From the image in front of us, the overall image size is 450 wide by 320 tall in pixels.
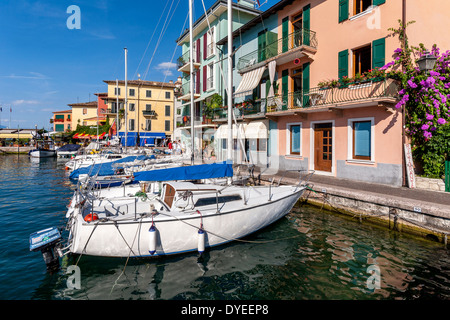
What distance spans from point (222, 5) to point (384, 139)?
60.4 ft

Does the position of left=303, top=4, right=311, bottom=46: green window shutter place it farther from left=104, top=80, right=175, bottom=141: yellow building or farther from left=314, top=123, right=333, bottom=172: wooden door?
left=104, top=80, right=175, bottom=141: yellow building

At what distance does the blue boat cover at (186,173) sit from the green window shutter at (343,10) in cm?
1065

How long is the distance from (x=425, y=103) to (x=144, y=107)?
142 ft

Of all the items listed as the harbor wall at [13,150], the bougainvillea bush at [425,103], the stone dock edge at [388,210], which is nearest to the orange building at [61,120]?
the harbor wall at [13,150]

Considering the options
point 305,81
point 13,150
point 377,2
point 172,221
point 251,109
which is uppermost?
point 377,2

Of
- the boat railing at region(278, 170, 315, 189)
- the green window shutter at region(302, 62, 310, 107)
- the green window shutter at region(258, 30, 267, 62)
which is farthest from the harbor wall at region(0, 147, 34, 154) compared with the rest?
the boat railing at region(278, 170, 315, 189)

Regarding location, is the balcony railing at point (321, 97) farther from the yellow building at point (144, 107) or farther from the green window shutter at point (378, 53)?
the yellow building at point (144, 107)

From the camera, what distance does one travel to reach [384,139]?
440 inches

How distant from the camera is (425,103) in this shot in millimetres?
9852

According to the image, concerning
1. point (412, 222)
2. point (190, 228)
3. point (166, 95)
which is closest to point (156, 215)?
point (190, 228)

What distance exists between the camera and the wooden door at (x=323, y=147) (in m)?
13.9

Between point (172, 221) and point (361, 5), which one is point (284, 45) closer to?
point (361, 5)

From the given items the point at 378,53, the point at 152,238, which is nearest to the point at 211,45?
the point at 378,53
